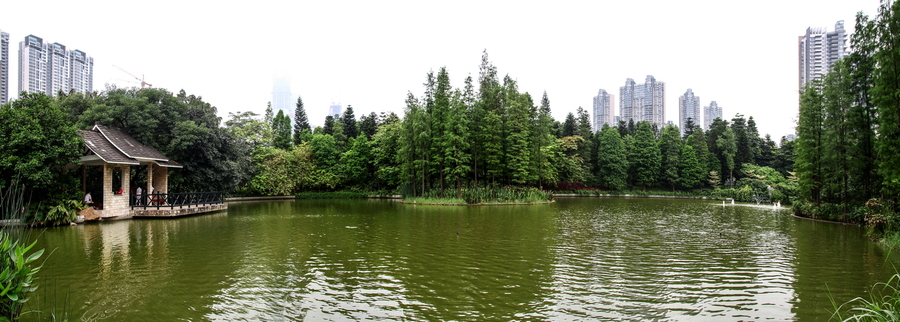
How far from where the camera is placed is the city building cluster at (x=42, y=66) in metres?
43.2

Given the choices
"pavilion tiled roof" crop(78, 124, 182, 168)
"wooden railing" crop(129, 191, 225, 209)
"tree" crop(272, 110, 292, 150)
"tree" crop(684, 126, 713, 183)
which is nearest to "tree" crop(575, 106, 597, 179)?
"tree" crop(684, 126, 713, 183)

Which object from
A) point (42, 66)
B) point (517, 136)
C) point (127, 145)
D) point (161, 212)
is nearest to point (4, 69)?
point (42, 66)

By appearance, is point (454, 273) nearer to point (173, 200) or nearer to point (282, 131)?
point (173, 200)

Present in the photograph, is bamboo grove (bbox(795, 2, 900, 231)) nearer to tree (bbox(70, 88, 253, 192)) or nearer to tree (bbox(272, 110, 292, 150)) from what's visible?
tree (bbox(70, 88, 253, 192))

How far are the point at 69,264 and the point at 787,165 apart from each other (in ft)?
174

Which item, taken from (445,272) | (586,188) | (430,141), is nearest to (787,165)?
(586,188)

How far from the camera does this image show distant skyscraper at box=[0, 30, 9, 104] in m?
42.6

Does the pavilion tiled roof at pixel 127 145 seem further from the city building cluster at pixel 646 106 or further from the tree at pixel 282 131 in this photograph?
the city building cluster at pixel 646 106

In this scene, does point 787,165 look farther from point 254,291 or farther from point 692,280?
point 254,291

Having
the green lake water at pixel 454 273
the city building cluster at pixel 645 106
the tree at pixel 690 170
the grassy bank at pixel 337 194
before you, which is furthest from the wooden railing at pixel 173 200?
the city building cluster at pixel 645 106

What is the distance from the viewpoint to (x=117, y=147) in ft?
59.9

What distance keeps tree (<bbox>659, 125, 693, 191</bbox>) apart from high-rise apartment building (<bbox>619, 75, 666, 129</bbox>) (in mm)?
51138

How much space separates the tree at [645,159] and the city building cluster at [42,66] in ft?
180

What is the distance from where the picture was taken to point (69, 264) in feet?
28.7
